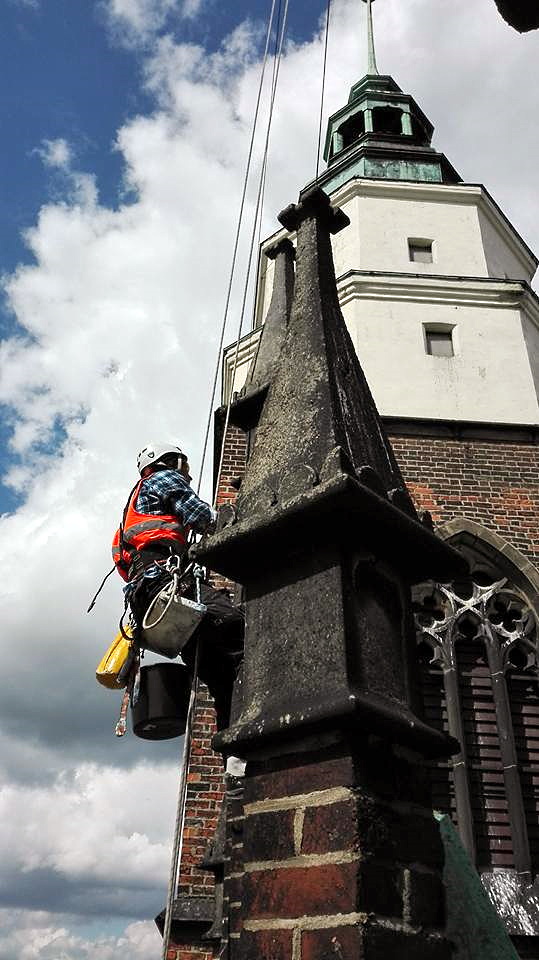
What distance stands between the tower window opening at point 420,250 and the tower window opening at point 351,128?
7804mm

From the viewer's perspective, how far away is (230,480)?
29.5 feet

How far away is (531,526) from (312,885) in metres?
7.36

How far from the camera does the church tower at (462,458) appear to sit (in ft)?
22.6

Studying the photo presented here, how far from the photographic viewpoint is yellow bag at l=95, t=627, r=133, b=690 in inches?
164

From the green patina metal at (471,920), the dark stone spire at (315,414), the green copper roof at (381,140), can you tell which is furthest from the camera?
the green copper roof at (381,140)

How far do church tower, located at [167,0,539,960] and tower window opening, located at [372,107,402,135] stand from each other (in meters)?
4.70

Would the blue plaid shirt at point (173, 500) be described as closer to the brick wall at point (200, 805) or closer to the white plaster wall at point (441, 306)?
the brick wall at point (200, 805)

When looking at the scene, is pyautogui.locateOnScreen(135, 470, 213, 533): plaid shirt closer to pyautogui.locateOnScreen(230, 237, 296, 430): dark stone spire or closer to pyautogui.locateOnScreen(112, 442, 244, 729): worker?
pyautogui.locateOnScreen(112, 442, 244, 729): worker

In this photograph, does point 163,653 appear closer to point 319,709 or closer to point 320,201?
point 319,709

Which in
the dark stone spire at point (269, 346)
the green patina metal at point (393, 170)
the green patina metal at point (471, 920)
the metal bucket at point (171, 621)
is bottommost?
the green patina metal at point (471, 920)

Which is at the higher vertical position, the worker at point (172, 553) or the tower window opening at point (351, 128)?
the tower window opening at point (351, 128)

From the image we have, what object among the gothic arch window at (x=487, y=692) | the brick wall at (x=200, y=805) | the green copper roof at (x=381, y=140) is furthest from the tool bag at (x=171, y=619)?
the green copper roof at (x=381, y=140)

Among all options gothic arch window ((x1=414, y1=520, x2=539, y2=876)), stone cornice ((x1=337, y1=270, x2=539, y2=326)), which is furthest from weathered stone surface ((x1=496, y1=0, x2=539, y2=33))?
stone cornice ((x1=337, y1=270, x2=539, y2=326))

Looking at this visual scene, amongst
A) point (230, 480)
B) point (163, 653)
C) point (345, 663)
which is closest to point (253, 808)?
point (345, 663)
